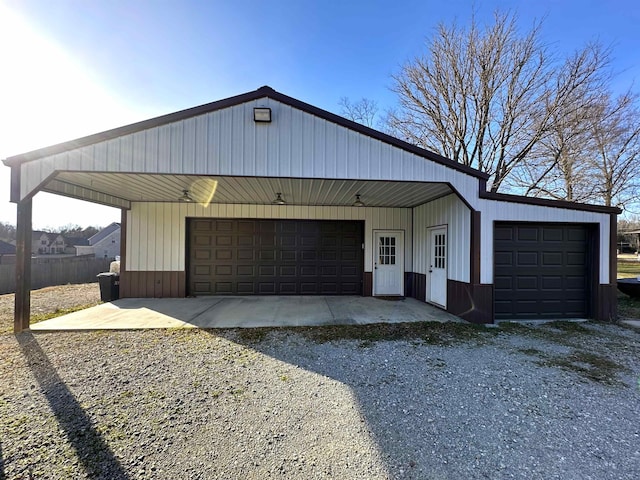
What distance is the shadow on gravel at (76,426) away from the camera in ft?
6.66

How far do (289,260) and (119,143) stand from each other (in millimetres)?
5118

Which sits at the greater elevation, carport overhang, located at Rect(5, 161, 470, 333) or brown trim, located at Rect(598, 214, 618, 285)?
carport overhang, located at Rect(5, 161, 470, 333)

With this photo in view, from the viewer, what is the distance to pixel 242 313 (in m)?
6.71

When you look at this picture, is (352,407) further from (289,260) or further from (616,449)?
(289,260)

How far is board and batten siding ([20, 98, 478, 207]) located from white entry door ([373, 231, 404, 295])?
357 centimetres

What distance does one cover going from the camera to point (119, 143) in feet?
17.1

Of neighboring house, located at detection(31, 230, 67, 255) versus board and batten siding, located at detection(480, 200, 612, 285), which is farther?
neighboring house, located at detection(31, 230, 67, 255)

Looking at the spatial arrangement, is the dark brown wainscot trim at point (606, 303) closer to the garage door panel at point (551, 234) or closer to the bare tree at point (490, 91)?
the garage door panel at point (551, 234)

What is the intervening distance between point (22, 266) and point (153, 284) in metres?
3.40

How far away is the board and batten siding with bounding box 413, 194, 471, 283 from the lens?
6.21 m

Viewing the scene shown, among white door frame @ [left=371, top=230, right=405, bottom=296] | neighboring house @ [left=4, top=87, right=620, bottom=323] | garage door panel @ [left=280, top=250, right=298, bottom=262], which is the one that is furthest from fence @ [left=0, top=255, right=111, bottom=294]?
white door frame @ [left=371, top=230, right=405, bottom=296]

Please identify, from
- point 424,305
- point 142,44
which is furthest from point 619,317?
point 142,44

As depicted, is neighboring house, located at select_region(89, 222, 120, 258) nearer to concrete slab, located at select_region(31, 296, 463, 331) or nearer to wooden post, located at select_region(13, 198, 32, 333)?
concrete slab, located at select_region(31, 296, 463, 331)

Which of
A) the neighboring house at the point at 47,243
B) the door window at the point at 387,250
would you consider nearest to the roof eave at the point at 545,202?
the door window at the point at 387,250
